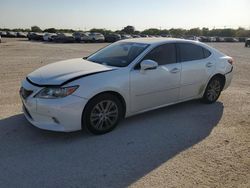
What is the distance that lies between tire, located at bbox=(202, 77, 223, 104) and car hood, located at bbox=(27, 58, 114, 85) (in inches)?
108

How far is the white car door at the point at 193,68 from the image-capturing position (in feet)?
19.3

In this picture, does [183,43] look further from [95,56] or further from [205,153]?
[205,153]

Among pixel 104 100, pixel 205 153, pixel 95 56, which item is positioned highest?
pixel 95 56

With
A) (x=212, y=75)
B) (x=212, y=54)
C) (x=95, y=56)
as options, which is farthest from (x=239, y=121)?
(x=95, y=56)

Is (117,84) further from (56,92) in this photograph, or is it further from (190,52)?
(190,52)

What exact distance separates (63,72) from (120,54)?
133cm

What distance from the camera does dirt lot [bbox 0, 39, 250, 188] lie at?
3.42m

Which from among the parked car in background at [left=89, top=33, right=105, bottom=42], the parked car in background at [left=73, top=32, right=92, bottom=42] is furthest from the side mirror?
the parked car in background at [left=89, top=33, right=105, bottom=42]

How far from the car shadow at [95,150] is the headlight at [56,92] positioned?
2.39 ft

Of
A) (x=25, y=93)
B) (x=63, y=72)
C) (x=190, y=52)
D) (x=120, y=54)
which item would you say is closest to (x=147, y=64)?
(x=120, y=54)

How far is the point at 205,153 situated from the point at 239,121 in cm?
180

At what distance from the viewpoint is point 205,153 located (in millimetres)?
4160

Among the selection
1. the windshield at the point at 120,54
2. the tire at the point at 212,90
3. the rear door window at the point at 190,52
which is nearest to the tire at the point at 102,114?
the windshield at the point at 120,54

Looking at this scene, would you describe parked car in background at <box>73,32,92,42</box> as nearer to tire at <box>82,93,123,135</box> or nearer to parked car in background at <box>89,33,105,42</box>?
parked car in background at <box>89,33,105,42</box>
